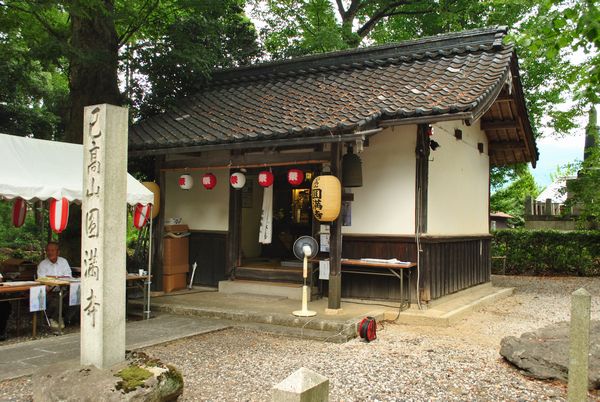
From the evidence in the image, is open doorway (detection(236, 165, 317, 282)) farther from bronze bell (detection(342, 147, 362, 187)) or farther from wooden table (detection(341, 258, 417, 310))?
bronze bell (detection(342, 147, 362, 187))

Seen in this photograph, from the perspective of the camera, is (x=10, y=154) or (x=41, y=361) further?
(x=10, y=154)

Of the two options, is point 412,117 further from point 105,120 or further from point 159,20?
point 159,20

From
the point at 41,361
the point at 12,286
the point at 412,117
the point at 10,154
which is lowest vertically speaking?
the point at 41,361

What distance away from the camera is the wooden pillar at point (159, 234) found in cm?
1089

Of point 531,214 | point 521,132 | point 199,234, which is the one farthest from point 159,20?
point 531,214

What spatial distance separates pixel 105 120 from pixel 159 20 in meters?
8.07

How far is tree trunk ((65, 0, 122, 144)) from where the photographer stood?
10.3 meters

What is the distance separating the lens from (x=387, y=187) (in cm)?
943

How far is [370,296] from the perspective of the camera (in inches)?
378

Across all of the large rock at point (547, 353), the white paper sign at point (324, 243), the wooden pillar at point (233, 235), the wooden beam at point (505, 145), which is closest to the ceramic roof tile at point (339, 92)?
the wooden pillar at point (233, 235)

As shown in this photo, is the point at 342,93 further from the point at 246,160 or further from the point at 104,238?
the point at 104,238

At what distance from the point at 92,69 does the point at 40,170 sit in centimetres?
408

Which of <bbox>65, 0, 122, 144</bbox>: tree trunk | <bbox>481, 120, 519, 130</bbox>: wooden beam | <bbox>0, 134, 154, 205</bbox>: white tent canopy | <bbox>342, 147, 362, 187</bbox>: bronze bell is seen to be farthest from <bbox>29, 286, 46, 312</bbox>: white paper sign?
<bbox>481, 120, 519, 130</bbox>: wooden beam

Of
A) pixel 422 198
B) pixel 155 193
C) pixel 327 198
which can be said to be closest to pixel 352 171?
pixel 327 198
